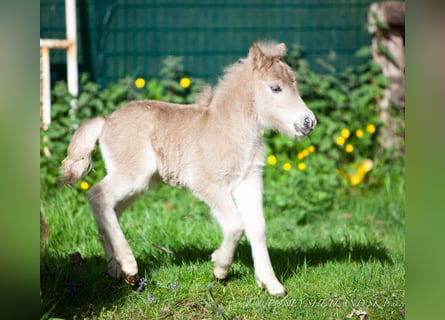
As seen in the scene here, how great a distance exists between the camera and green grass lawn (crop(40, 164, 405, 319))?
13.4 ft

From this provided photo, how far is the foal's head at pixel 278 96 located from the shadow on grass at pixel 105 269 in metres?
1.00

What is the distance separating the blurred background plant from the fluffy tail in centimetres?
209

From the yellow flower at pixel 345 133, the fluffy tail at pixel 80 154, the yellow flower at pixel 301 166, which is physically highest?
the fluffy tail at pixel 80 154

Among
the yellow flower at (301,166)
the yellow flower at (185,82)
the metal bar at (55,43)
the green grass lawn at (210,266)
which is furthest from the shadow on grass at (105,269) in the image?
the metal bar at (55,43)

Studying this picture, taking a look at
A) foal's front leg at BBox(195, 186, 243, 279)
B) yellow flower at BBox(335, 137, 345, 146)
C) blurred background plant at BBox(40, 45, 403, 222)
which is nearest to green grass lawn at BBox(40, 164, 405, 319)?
foal's front leg at BBox(195, 186, 243, 279)

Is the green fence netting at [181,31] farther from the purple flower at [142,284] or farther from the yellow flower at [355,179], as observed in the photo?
the purple flower at [142,284]

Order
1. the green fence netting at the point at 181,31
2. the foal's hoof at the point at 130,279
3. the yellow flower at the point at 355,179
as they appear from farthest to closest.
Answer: the green fence netting at the point at 181,31
the yellow flower at the point at 355,179
the foal's hoof at the point at 130,279

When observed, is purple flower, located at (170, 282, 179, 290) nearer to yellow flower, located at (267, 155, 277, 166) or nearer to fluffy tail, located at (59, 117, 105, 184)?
fluffy tail, located at (59, 117, 105, 184)

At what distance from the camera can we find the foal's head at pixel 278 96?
4277mm

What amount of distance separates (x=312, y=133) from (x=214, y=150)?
129 inches

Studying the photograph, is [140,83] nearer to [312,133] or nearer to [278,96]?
[312,133]

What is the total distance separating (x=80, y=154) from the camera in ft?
14.8

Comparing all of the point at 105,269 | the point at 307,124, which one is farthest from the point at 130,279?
the point at 307,124

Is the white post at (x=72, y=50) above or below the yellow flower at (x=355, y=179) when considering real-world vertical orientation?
above
